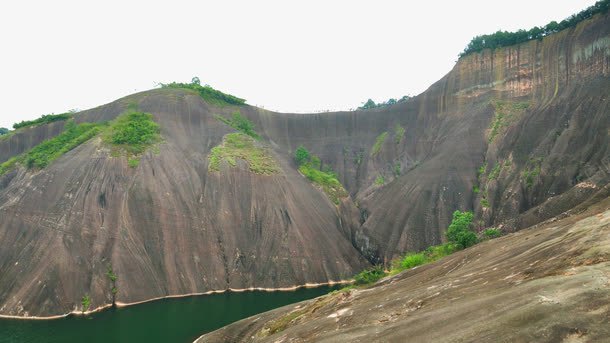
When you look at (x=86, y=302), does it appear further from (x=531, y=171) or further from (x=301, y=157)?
(x=531, y=171)

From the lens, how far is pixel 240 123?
5469 cm

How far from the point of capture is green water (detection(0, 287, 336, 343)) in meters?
24.1

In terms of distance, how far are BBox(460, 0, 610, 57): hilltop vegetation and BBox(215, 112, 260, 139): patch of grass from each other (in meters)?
28.2

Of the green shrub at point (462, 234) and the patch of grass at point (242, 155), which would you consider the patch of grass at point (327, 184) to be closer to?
the patch of grass at point (242, 155)

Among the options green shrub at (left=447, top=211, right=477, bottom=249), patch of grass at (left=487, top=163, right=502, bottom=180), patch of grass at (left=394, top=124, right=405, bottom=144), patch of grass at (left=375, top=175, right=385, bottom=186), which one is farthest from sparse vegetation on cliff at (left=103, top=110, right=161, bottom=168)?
patch of grass at (left=487, top=163, right=502, bottom=180)

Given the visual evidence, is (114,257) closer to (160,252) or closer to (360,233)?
(160,252)

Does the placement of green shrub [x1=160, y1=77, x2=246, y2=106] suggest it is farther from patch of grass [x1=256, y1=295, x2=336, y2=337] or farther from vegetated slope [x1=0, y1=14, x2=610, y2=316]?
patch of grass [x1=256, y1=295, x2=336, y2=337]

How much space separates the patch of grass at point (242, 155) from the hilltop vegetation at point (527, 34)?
27510mm

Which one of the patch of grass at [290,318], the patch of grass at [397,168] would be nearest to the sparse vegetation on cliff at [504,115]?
the patch of grass at [397,168]

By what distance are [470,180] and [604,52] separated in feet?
49.6

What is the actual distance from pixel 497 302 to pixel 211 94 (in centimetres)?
5180

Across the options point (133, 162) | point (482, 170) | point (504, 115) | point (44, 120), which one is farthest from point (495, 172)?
point (44, 120)

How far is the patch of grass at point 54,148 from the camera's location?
39906 mm

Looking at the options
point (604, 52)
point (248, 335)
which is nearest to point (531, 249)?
point (248, 335)
